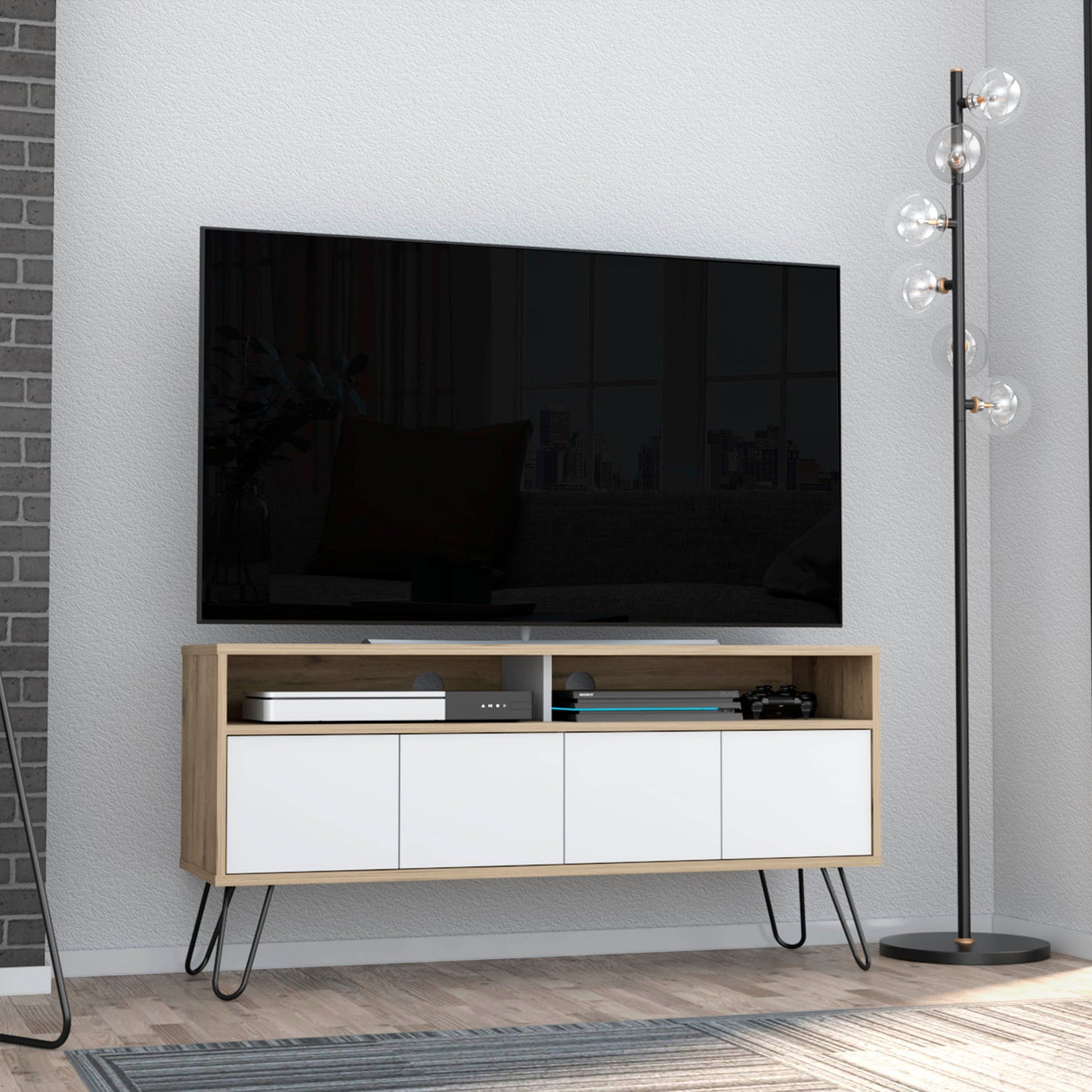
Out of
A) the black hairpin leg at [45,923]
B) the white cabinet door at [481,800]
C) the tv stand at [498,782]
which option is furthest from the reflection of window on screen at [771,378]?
the black hairpin leg at [45,923]

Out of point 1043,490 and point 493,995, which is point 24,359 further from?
point 1043,490

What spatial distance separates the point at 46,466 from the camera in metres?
3.37

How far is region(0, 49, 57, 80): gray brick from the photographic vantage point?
3.36 m

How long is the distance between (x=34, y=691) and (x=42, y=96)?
4.18 ft

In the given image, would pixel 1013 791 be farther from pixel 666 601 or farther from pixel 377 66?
pixel 377 66

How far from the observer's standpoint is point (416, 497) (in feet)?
11.6

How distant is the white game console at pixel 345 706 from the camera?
3.27 metres

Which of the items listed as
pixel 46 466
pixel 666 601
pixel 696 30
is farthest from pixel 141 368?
pixel 696 30

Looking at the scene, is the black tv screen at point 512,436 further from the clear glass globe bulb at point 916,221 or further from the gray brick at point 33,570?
the gray brick at point 33,570

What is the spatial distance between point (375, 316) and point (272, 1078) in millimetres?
1695

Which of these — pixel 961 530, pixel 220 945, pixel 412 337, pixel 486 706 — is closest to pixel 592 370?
pixel 412 337

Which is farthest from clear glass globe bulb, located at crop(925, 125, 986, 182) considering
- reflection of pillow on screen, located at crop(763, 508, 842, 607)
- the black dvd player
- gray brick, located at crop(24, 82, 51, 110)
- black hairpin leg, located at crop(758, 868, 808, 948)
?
gray brick, located at crop(24, 82, 51, 110)

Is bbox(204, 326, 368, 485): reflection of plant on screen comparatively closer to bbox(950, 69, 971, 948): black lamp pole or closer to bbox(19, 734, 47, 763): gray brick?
bbox(19, 734, 47, 763): gray brick

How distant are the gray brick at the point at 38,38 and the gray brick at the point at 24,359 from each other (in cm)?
65
